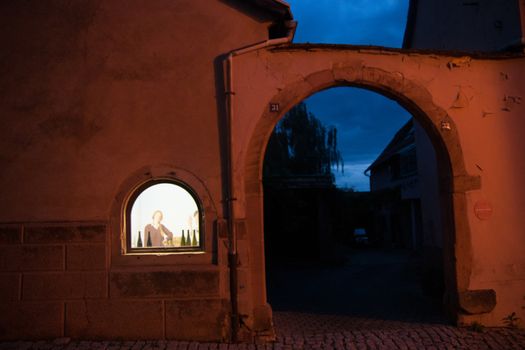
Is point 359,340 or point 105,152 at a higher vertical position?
point 105,152

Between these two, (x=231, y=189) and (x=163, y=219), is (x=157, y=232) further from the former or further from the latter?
(x=231, y=189)

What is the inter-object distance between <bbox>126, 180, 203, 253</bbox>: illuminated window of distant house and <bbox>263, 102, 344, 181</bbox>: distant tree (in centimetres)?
1430

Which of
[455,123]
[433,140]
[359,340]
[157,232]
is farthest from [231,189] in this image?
[455,123]

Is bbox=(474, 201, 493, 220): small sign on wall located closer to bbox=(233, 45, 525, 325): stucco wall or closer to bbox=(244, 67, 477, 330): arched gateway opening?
bbox=(233, 45, 525, 325): stucco wall

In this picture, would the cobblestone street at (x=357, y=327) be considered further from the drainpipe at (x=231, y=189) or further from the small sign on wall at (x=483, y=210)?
the small sign on wall at (x=483, y=210)

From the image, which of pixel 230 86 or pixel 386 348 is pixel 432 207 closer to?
pixel 386 348

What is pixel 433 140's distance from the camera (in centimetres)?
666

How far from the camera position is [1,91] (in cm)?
609

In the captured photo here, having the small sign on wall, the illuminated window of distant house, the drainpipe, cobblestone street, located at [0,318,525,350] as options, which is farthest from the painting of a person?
the small sign on wall

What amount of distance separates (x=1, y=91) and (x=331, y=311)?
5.71m

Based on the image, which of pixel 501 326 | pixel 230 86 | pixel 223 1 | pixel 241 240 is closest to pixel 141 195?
pixel 241 240

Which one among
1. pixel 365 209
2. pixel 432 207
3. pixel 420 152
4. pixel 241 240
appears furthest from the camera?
pixel 365 209

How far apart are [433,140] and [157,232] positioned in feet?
13.1

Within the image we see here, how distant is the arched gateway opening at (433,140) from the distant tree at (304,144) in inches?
546
